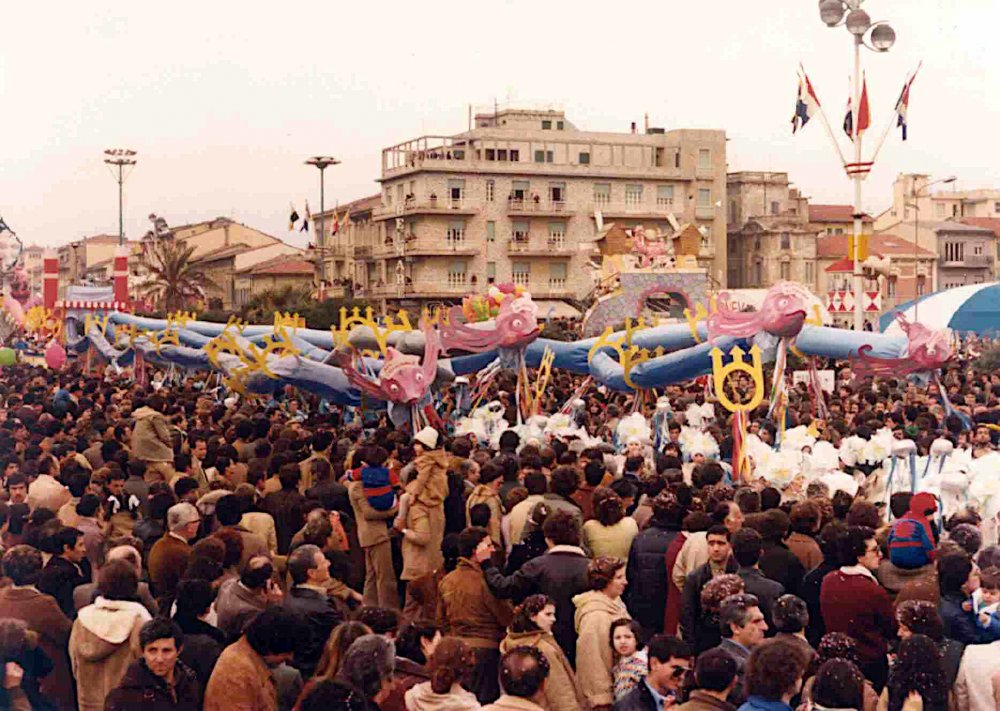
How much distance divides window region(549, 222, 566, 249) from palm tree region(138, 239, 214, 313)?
13684 mm

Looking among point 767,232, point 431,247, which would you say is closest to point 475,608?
point 431,247

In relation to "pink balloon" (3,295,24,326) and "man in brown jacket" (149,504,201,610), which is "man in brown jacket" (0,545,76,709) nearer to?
"man in brown jacket" (149,504,201,610)

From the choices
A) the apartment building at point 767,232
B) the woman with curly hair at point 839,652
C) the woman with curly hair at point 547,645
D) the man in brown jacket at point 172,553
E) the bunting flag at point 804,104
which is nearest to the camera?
the woman with curly hair at point 839,652

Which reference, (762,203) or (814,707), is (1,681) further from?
(762,203)

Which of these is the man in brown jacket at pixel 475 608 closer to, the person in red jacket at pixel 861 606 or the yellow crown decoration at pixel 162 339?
the person in red jacket at pixel 861 606

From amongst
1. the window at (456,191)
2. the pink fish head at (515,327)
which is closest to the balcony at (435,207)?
the window at (456,191)

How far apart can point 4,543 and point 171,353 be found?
19.6 metres

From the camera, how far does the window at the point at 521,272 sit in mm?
60594

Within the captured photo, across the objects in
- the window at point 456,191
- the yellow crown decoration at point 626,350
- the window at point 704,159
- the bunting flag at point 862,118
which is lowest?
the yellow crown decoration at point 626,350

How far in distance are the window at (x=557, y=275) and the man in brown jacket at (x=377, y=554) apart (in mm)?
51841

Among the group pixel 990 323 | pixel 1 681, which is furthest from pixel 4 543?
pixel 990 323

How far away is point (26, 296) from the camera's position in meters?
56.3

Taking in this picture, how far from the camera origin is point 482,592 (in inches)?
295

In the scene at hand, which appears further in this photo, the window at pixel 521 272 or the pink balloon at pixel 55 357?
the window at pixel 521 272
